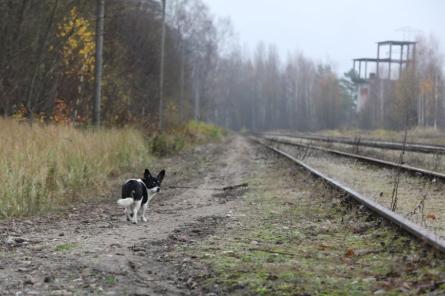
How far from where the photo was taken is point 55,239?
7113mm

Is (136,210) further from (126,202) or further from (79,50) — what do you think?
(79,50)

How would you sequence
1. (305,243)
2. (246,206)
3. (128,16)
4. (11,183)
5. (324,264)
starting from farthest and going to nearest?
1. (128,16)
2. (246,206)
3. (11,183)
4. (305,243)
5. (324,264)

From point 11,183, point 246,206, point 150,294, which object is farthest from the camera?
point 246,206

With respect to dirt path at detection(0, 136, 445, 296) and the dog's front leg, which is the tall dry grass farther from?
the dog's front leg

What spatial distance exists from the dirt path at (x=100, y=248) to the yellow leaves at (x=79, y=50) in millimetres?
12875

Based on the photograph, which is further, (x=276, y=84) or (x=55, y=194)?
(x=276, y=84)

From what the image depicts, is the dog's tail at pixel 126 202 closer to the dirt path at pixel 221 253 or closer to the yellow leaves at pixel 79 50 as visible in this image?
the dirt path at pixel 221 253

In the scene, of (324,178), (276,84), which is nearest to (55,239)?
(324,178)

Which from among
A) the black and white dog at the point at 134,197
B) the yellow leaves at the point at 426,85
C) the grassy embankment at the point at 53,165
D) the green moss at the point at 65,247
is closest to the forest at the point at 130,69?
the yellow leaves at the point at 426,85

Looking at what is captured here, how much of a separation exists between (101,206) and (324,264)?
5.76m

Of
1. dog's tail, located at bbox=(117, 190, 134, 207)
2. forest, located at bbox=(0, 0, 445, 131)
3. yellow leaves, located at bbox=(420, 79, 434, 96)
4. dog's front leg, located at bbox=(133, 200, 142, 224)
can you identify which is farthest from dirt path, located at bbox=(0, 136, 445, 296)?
yellow leaves, located at bbox=(420, 79, 434, 96)

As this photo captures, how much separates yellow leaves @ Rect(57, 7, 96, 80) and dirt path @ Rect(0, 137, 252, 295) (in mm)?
12875

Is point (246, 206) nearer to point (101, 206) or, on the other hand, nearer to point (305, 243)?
point (101, 206)

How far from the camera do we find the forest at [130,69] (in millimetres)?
19984
